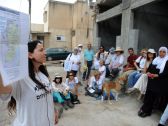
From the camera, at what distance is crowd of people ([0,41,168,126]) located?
2221mm

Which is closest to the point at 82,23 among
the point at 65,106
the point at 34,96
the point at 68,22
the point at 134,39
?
the point at 68,22

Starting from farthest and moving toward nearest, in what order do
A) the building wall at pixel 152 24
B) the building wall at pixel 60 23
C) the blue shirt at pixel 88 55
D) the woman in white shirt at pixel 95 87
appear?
1. the building wall at pixel 60 23
2. the blue shirt at pixel 88 55
3. the building wall at pixel 152 24
4. the woman in white shirt at pixel 95 87

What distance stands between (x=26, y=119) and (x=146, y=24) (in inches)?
365

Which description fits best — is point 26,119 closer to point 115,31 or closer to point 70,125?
point 70,125

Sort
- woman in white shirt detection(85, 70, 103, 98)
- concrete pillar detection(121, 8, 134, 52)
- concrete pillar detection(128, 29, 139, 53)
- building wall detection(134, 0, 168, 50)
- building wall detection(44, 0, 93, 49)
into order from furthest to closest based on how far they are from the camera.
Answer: building wall detection(44, 0, 93, 49), building wall detection(134, 0, 168, 50), concrete pillar detection(121, 8, 134, 52), concrete pillar detection(128, 29, 139, 53), woman in white shirt detection(85, 70, 103, 98)

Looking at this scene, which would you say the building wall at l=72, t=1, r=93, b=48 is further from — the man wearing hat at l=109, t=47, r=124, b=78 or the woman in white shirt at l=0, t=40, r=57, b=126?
the woman in white shirt at l=0, t=40, r=57, b=126

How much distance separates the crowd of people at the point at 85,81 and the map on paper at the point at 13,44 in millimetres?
129

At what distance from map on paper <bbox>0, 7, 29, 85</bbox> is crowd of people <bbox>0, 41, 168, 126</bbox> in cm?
13

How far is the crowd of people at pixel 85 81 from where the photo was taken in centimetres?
222

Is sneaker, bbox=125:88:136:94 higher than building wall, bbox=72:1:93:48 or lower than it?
lower

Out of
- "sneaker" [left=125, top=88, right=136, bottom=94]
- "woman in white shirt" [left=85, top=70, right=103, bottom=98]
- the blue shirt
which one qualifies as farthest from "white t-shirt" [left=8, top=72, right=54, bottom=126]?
the blue shirt

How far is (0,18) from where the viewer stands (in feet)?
4.48

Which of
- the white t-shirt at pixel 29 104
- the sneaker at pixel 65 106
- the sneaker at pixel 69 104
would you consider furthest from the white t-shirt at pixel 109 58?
the white t-shirt at pixel 29 104

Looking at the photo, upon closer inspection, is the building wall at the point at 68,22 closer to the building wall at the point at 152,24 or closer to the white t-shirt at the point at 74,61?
the building wall at the point at 152,24
